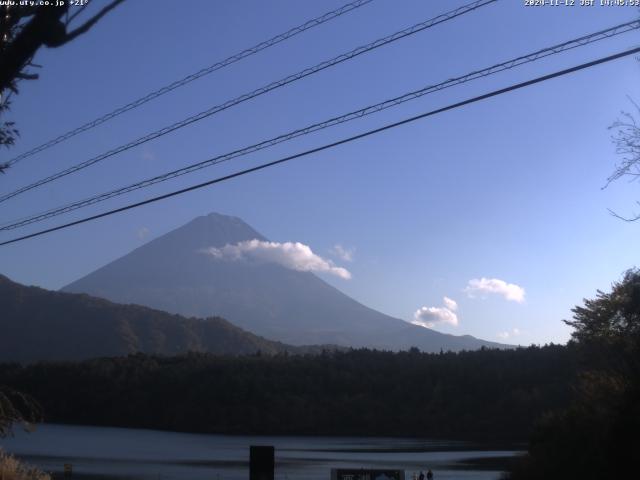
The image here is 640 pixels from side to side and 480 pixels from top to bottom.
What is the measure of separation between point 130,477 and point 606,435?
33610 millimetres

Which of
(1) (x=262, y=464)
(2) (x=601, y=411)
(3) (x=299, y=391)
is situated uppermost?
(3) (x=299, y=391)

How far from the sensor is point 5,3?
655 cm

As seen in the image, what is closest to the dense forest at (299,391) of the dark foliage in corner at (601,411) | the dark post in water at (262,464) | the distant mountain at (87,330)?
the distant mountain at (87,330)

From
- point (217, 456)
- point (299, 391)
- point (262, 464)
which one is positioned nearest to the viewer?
point (262, 464)

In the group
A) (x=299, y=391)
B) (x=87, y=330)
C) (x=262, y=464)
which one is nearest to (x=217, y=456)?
(x=299, y=391)

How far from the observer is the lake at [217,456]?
46.0 m

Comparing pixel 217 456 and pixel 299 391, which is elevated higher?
pixel 299 391

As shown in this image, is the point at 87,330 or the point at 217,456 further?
the point at 87,330

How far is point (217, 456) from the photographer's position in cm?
6038

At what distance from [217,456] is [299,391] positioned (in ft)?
140

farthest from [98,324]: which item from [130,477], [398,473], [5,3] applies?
[5,3]

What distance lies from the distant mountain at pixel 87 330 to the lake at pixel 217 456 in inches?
1717

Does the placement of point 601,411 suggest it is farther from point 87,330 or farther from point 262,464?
point 87,330

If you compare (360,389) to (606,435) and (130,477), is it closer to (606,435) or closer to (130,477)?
(130,477)
